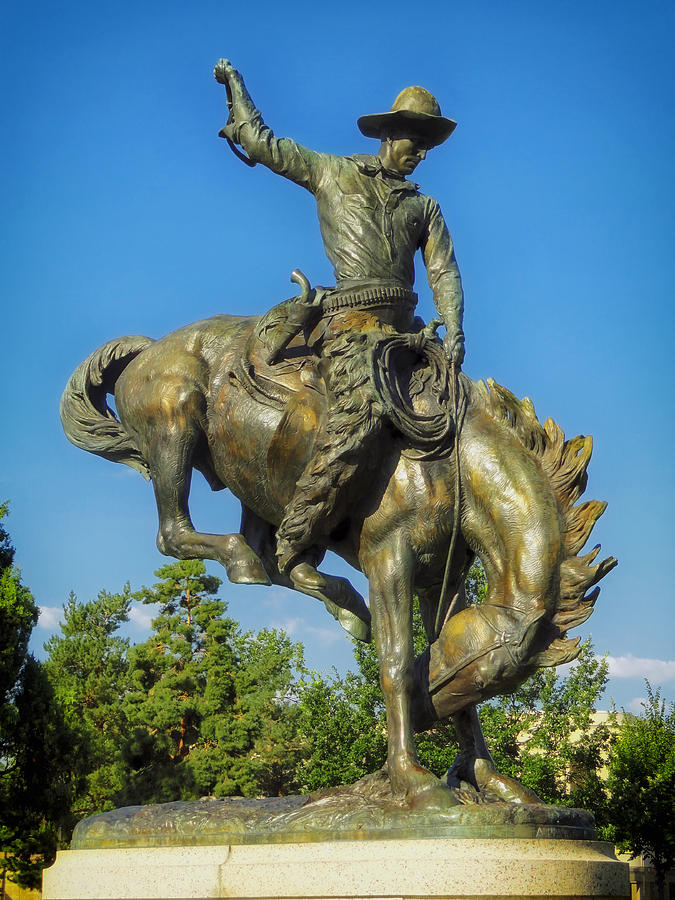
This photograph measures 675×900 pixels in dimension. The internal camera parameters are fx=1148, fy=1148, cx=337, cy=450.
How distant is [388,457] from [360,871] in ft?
7.73

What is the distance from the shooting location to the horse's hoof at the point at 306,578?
23.0 feet

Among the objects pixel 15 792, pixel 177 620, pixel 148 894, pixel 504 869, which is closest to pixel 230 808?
pixel 148 894

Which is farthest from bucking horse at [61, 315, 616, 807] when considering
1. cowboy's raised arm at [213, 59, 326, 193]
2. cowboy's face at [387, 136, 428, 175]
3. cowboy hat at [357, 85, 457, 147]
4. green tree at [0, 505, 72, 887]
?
green tree at [0, 505, 72, 887]

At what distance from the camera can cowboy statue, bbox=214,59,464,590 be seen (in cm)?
699

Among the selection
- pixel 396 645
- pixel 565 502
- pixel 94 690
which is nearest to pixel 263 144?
pixel 565 502

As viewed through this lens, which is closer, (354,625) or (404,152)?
(354,625)

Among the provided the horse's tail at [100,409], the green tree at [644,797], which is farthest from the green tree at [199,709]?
the horse's tail at [100,409]

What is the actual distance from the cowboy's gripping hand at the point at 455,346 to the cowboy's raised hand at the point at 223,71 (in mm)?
2232

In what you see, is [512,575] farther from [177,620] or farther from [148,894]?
[177,620]

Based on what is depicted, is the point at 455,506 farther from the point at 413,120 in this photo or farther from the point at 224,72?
the point at 224,72

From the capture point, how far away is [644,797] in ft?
92.6

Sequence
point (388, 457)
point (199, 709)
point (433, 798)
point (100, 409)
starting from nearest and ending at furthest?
point (433, 798), point (388, 457), point (100, 409), point (199, 709)

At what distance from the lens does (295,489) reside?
23.3ft

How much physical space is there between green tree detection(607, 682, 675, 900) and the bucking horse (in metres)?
22.7
